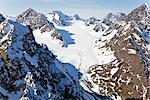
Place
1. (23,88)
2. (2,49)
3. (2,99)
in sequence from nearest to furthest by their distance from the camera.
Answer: (2,99) → (23,88) → (2,49)

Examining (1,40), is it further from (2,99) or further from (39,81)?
(2,99)

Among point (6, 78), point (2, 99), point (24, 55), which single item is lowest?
point (2, 99)

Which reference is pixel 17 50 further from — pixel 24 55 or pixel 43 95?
pixel 43 95

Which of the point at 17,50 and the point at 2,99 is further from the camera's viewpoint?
the point at 17,50

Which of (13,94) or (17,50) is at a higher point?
(17,50)

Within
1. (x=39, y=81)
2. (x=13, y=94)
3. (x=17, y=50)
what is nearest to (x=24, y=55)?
(x=17, y=50)

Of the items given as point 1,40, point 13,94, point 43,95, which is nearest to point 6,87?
point 13,94

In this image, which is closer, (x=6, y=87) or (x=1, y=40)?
(x=6, y=87)

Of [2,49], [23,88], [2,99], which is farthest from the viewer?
[2,49]

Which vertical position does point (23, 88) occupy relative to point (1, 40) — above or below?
below
